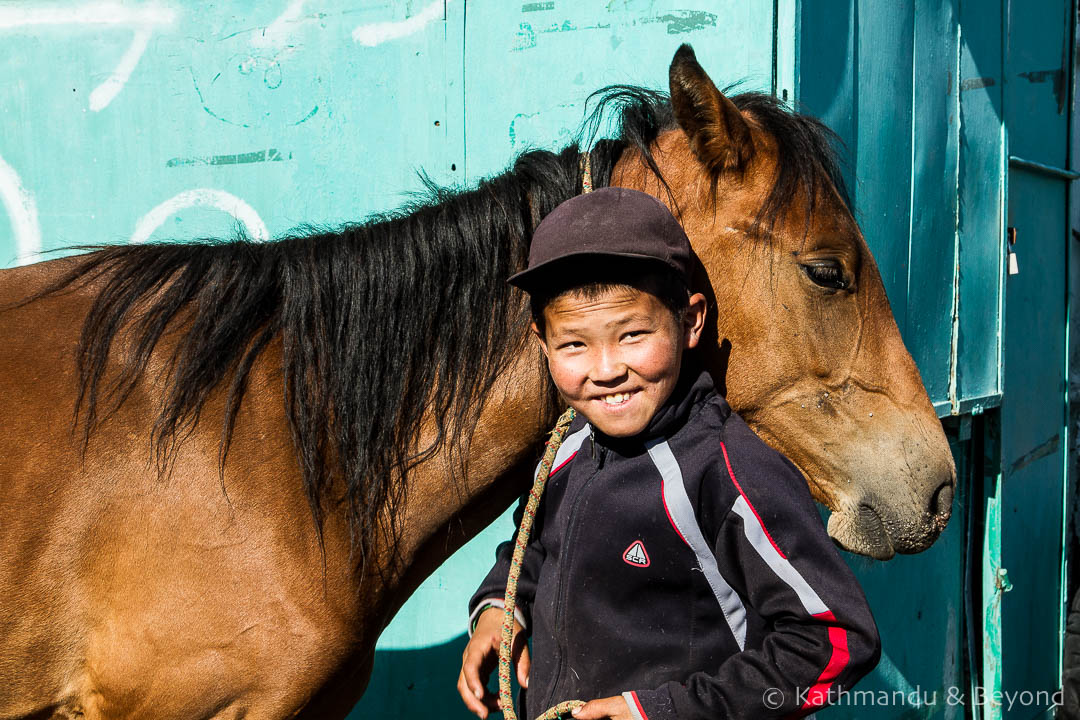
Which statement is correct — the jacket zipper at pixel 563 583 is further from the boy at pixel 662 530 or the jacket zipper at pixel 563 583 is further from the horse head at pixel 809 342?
the horse head at pixel 809 342

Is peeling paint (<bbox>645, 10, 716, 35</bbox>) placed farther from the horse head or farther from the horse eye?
the horse eye

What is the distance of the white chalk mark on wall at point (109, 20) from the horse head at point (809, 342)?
2.76 metres

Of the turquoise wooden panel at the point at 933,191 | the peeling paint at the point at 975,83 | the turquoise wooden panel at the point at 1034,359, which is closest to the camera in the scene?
the turquoise wooden panel at the point at 933,191

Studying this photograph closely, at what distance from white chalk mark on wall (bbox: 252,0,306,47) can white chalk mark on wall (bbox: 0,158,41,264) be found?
4.37 feet

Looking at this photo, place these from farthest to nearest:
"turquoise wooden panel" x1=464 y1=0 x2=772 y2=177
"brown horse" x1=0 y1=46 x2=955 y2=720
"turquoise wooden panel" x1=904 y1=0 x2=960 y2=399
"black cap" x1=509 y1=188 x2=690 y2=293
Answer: "turquoise wooden panel" x1=904 y1=0 x2=960 y2=399 < "turquoise wooden panel" x1=464 y1=0 x2=772 y2=177 < "brown horse" x1=0 y1=46 x2=955 y2=720 < "black cap" x1=509 y1=188 x2=690 y2=293

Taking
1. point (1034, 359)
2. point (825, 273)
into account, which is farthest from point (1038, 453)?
point (825, 273)

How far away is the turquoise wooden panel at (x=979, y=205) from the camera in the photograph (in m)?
3.21

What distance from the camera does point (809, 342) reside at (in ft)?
5.13

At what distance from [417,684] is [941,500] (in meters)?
2.05

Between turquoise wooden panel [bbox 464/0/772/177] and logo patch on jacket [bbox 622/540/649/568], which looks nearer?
logo patch on jacket [bbox 622/540/649/568]

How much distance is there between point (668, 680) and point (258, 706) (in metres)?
0.76

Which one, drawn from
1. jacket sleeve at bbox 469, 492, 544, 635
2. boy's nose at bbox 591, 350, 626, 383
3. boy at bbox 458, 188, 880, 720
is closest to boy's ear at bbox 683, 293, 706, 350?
boy at bbox 458, 188, 880, 720

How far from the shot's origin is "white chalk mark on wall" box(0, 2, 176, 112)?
3.47m

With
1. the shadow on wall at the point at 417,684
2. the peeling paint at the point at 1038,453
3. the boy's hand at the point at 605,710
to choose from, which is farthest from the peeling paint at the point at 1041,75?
the boy's hand at the point at 605,710
